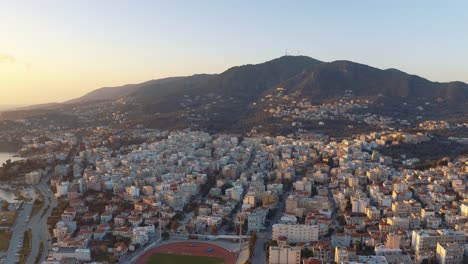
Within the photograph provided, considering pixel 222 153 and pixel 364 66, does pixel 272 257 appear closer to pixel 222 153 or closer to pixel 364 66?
pixel 222 153

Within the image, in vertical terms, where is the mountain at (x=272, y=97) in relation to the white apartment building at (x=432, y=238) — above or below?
above

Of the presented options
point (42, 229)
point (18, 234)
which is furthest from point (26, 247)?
point (42, 229)

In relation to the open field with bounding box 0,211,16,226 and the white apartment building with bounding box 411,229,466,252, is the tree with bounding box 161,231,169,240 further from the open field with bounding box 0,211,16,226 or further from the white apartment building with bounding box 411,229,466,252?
the white apartment building with bounding box 411,229,466,252

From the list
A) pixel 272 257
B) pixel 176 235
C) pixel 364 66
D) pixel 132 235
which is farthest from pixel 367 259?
pixel 364 66

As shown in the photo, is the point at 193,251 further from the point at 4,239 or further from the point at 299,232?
Result: the point at 4,239

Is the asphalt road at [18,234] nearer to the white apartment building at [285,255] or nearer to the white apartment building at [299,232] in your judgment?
the white apartment building at [285,255]

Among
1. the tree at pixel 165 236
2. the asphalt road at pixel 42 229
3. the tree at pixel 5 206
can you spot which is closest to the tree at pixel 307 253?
the tree at pixel 165 236
